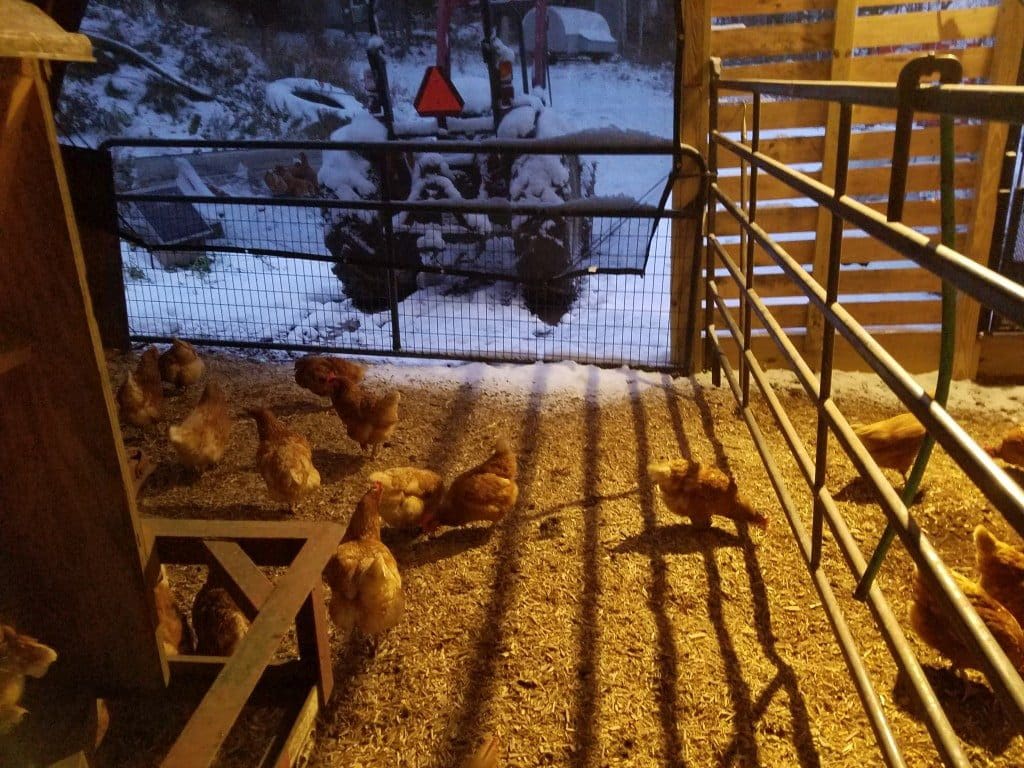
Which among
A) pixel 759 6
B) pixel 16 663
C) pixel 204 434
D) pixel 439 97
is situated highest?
pixel 759 6

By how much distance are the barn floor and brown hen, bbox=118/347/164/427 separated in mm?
169

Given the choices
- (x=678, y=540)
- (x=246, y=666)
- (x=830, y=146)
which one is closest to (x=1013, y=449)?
(x=678, y=540)

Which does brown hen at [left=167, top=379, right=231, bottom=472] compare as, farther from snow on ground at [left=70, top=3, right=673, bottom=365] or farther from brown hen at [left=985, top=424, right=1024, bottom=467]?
brown hen at [left=985, top=424, right=1024, bottom=467]

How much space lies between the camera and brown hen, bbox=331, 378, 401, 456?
14.3 ft

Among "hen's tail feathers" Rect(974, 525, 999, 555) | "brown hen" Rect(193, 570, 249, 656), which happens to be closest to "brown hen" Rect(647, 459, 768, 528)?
"hen's tail feathers" Rect(974, 525, 999, 555)

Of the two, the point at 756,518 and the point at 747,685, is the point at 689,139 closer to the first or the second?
the point at 756,518

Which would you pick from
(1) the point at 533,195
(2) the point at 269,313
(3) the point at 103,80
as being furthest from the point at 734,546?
(3) the point at 103,80

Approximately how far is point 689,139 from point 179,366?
12.8 feet

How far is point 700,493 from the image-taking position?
138 inches

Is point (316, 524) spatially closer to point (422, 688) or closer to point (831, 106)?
point (422, 688)

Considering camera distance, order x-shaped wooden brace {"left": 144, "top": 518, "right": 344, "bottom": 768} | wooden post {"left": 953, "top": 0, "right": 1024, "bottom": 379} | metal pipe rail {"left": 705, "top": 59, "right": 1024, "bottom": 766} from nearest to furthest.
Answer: metal pipe rail {"left": 705, "top": 59, "right": 1024, "bottom": 766}, x-shaped wooden brace {"left": 144, "top": 518, "right": 344, "bottom": 768}, wooden post {"left": 953, "top": 0, "right": 1024, "bottom": 379}

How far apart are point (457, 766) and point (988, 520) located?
2863 mm

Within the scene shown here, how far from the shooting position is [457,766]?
243 centimetres

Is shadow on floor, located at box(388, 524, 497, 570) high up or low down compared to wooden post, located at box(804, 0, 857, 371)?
down
